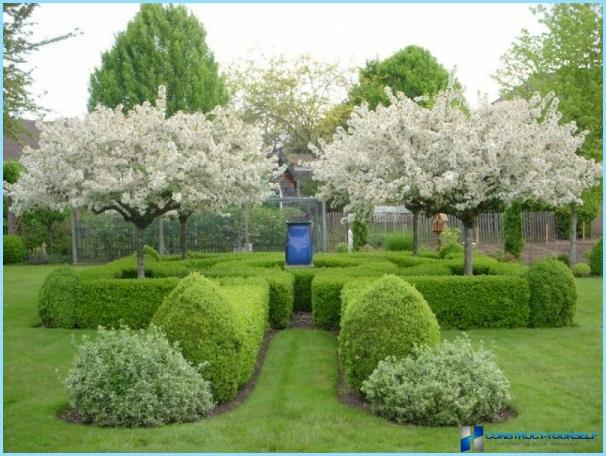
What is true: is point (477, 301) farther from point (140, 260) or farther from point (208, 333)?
point (140, 260)

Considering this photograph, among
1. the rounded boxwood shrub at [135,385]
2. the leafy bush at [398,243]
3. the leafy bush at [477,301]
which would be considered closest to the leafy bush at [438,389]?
the rounded boxwood shrub at [135,385]

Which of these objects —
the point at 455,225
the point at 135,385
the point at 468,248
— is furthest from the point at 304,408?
the point at 455,225

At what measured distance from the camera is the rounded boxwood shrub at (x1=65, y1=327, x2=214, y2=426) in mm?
6809

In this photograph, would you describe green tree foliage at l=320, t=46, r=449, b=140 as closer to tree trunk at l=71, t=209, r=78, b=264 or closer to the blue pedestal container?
tree trunk at l=71, t=209, r=78, b=264

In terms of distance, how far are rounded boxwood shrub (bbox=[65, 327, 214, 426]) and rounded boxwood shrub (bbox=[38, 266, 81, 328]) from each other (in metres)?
5.39

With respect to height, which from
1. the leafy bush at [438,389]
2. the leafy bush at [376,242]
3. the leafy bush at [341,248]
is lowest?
the leafy bush at [438,389]

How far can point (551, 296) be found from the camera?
39.7 ft

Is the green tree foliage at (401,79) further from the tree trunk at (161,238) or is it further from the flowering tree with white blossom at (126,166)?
the flowering tree with white blossom at (126,166)

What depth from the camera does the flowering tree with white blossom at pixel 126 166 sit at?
41.0 ft

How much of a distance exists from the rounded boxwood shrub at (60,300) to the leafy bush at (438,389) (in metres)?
7.09

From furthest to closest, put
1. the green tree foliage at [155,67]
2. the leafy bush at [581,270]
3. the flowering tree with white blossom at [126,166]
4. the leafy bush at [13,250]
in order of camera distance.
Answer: the green tree foliage at [155,67]
the leafy bush at [13,250]
the leafy bush at [581,270]
the flowering tree with white blossom at [126,166]

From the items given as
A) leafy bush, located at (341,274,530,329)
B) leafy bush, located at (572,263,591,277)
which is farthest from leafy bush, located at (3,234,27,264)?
leafy bush, located at (572,263,591,277)

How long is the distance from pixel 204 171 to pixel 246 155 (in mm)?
3128

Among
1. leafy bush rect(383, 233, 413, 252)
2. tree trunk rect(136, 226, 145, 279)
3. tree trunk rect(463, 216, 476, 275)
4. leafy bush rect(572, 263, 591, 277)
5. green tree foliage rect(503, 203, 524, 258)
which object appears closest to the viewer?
tree trunk rect(463, 216, 476, 275)
